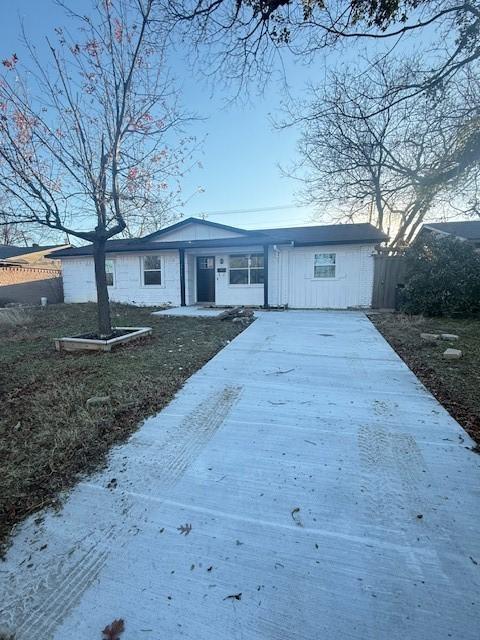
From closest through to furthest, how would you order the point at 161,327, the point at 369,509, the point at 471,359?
the point at 369,509 < the point at 471,359 < the point at 161,327

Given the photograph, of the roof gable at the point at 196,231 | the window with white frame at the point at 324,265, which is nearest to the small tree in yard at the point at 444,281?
the window with white frame at the point at 324,265

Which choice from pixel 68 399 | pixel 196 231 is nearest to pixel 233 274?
pixel 196 231

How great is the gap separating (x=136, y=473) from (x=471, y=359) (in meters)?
5.09

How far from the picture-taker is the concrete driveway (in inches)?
54.1

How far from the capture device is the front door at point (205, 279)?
1323 cm

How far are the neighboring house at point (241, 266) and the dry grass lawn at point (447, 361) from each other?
3264mm

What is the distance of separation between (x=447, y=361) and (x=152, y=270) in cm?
1119

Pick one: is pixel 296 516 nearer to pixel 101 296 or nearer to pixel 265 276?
pixel 101 296

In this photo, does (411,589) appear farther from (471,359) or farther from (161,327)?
(161,327)

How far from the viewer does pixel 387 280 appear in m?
10.9

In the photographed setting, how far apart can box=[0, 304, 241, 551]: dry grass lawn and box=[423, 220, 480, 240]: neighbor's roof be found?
13.5 metres

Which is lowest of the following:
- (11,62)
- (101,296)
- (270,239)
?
(101,296)

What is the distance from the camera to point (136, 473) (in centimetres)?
235

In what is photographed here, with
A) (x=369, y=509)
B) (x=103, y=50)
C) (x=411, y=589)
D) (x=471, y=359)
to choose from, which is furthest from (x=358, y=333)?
(x=103, y=50)
